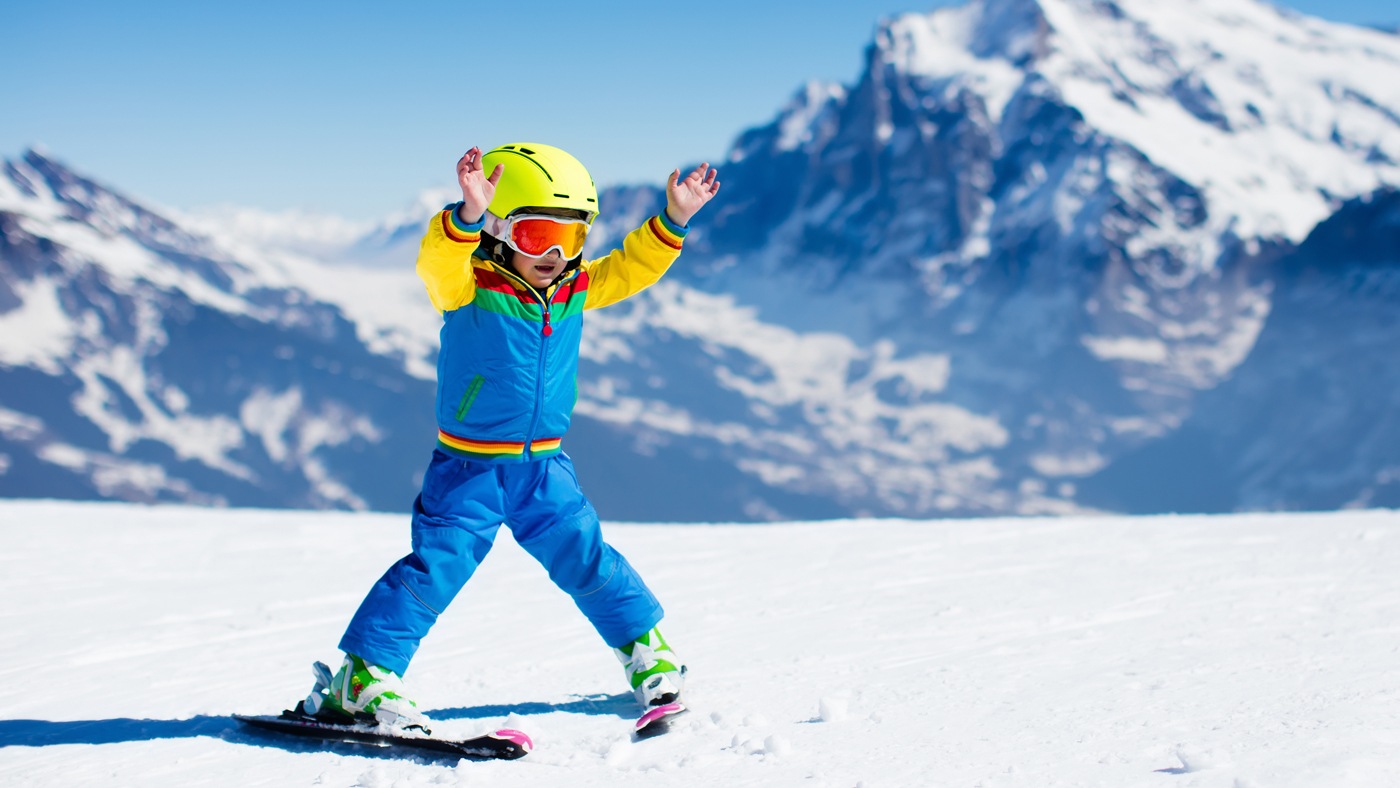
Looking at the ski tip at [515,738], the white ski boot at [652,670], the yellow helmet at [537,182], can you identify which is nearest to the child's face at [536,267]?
the yellow helmet at [537,182]

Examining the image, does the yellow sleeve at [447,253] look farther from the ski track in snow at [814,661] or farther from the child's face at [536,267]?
the ski track in snow at [814,661]

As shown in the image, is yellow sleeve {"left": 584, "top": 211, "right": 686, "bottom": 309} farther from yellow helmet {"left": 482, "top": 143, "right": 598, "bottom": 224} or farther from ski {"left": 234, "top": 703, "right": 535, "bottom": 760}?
ski {"left": 234, "top": 703, "right": 535, "bottom": 760}

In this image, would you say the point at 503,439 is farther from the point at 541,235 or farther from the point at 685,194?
the point at 685,194

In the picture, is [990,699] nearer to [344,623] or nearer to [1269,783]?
[1269,783]

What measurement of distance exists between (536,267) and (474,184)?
41 centimetres

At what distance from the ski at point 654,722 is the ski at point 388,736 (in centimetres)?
38

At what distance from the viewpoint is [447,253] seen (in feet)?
12.4

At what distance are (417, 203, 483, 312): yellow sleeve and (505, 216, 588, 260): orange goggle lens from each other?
6.9 inches

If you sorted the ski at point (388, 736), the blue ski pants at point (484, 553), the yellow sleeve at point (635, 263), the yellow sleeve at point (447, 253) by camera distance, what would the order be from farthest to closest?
the yellow sleeve at point (635, 263) < the blue ski pants at point (484, 553) < the yellow sleeve at point (447, 253) < the ski at point (388, 736)

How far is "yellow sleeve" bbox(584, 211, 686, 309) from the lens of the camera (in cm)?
443

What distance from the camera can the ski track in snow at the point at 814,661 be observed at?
131 inches

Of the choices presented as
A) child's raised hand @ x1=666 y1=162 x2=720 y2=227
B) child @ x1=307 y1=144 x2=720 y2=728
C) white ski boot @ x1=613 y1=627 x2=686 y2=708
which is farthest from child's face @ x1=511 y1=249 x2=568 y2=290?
white ski boot @ x1=613 y1=627 x2=686 y2=708

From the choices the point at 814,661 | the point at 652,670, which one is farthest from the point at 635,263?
the point at 814,661

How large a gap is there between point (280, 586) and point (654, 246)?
440cm
